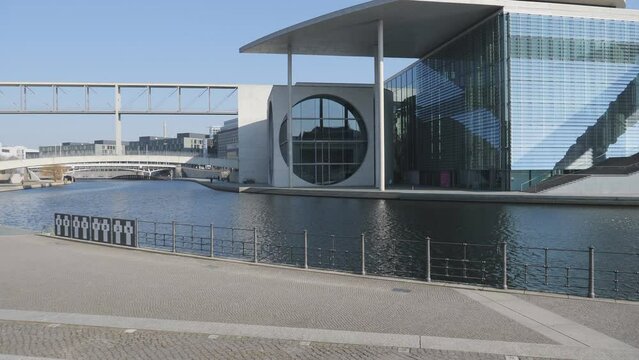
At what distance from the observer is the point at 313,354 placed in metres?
6.46

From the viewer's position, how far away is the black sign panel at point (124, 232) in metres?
16.5

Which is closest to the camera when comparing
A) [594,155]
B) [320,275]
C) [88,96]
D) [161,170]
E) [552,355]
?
[552,355]

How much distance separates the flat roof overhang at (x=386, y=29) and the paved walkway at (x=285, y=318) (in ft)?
124

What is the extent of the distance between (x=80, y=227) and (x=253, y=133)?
208 feet

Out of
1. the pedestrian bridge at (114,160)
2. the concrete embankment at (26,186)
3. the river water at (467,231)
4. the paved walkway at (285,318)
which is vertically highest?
the pedestrian bridge at (114,160)

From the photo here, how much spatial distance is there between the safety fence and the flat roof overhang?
97.1 ft

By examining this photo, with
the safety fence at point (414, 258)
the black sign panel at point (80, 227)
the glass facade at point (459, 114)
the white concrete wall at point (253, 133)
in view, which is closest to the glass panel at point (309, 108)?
the glass facade at point (459, 114)

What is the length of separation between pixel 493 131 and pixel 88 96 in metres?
83.2

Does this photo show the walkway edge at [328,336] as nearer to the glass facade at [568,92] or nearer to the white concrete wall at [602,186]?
the white concrete wall at [602,186]

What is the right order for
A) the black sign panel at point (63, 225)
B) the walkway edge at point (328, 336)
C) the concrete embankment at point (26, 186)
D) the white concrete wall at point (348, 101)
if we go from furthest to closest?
the concrete embankment at point (26, 186) < the white concrete wall at point (348, 101) < the black sign panel at point (63, 225) < the walkway edge at point (328, 336)

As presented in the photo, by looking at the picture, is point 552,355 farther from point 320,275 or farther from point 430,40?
point 430,40

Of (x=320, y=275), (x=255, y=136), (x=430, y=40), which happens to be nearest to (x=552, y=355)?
(x=320, y=275)

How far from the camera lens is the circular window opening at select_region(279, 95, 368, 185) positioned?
62134mm

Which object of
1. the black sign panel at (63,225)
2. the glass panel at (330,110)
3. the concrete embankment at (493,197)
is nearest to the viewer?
the black sign panel at (63,225)
